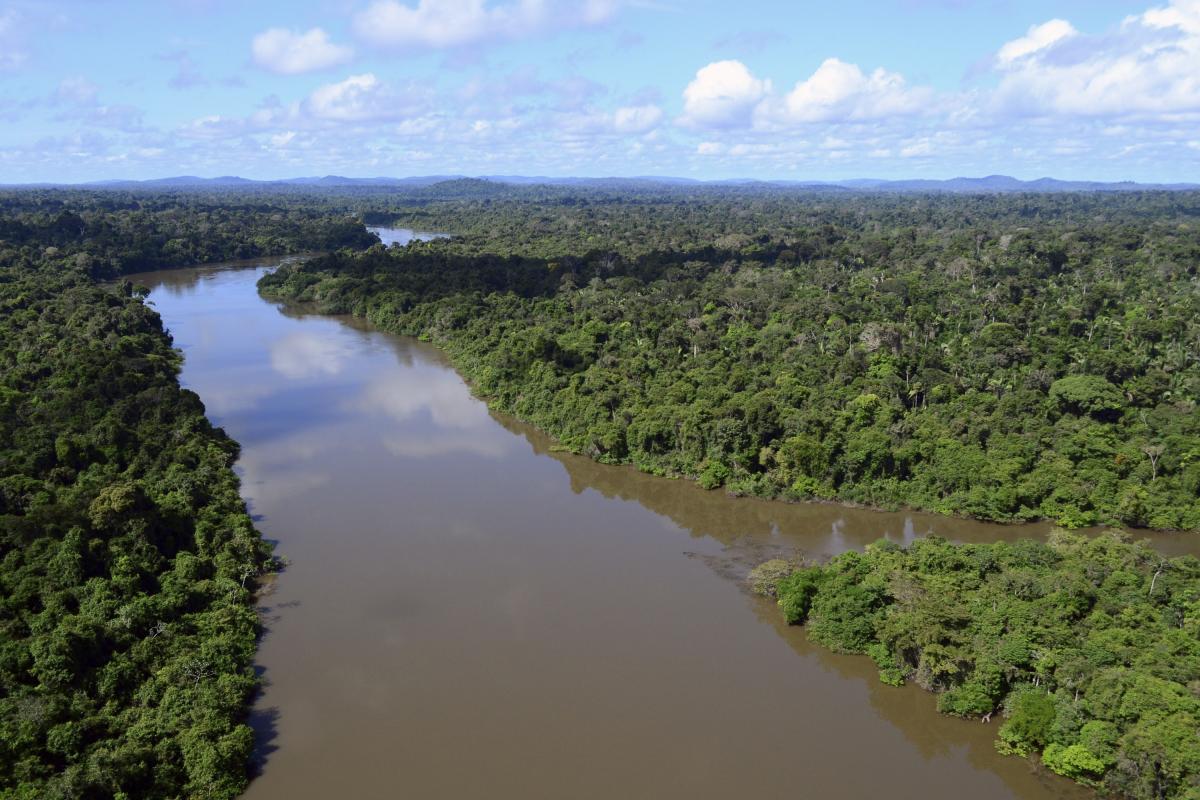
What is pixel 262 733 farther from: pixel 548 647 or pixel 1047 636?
pixel 1047 636

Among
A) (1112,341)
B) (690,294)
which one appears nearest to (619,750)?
(1112,341)

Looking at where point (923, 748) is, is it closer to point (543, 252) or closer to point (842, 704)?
point (842, 704)

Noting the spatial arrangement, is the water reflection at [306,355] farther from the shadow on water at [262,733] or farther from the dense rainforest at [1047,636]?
the dense rainforest at [1047,636]

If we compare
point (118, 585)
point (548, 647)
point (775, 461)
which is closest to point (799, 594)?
point (548, 647)

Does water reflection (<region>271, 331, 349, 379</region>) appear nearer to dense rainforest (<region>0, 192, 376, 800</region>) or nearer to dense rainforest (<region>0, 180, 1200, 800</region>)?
dense rainforest (<region>0, 180, 1200, 800</region>)

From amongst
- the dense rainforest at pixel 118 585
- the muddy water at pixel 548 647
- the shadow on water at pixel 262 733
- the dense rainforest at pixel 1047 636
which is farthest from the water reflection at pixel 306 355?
the dense rainforest at pixel 1047 636

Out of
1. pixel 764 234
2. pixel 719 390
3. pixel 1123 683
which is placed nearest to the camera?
pixel 1123 683
